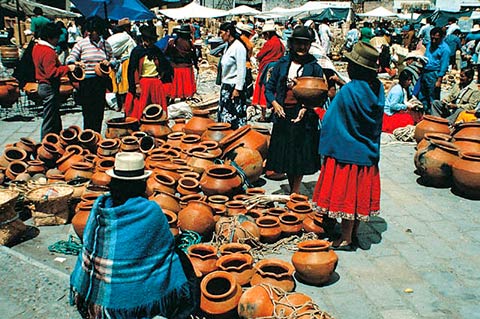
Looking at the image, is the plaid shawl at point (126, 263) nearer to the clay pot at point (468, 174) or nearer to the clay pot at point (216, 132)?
the clay pot at point (216, 132)

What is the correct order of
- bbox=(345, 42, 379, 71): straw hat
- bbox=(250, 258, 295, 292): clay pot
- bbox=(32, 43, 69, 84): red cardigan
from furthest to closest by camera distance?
bbox=(32, 43, 69, 84): red cardigan < bbox=(345, 42, 379, 71): straw hat < bbox=(250, 258, 295, 292): clay pot

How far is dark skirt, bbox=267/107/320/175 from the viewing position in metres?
5.81

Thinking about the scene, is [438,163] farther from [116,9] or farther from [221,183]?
[116,9]

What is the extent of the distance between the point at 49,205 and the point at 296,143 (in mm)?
2908

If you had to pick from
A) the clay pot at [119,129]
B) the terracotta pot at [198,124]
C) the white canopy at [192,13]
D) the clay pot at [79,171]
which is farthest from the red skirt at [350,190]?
the white canopy at [192,13]

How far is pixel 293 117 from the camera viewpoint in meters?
5.82

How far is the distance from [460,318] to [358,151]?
1638 millimetres

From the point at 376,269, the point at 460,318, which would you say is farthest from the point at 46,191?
the point at 460,318

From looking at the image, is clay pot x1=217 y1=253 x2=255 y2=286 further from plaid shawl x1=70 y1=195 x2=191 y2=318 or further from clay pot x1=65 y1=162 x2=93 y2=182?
clay pot x1=65 y1=162 x2=93 y2=182

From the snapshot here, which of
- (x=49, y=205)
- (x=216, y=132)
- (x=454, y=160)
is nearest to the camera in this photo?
(x=49, y=205)

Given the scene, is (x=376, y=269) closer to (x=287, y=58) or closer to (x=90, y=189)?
(x=287, y=58)

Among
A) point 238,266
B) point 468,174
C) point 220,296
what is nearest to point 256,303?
point 220,296

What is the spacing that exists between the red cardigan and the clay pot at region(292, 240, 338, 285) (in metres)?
4.82

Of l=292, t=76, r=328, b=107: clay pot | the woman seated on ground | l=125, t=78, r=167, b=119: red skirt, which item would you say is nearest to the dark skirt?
l=292, t=76, r=328, b=107: clay pot
